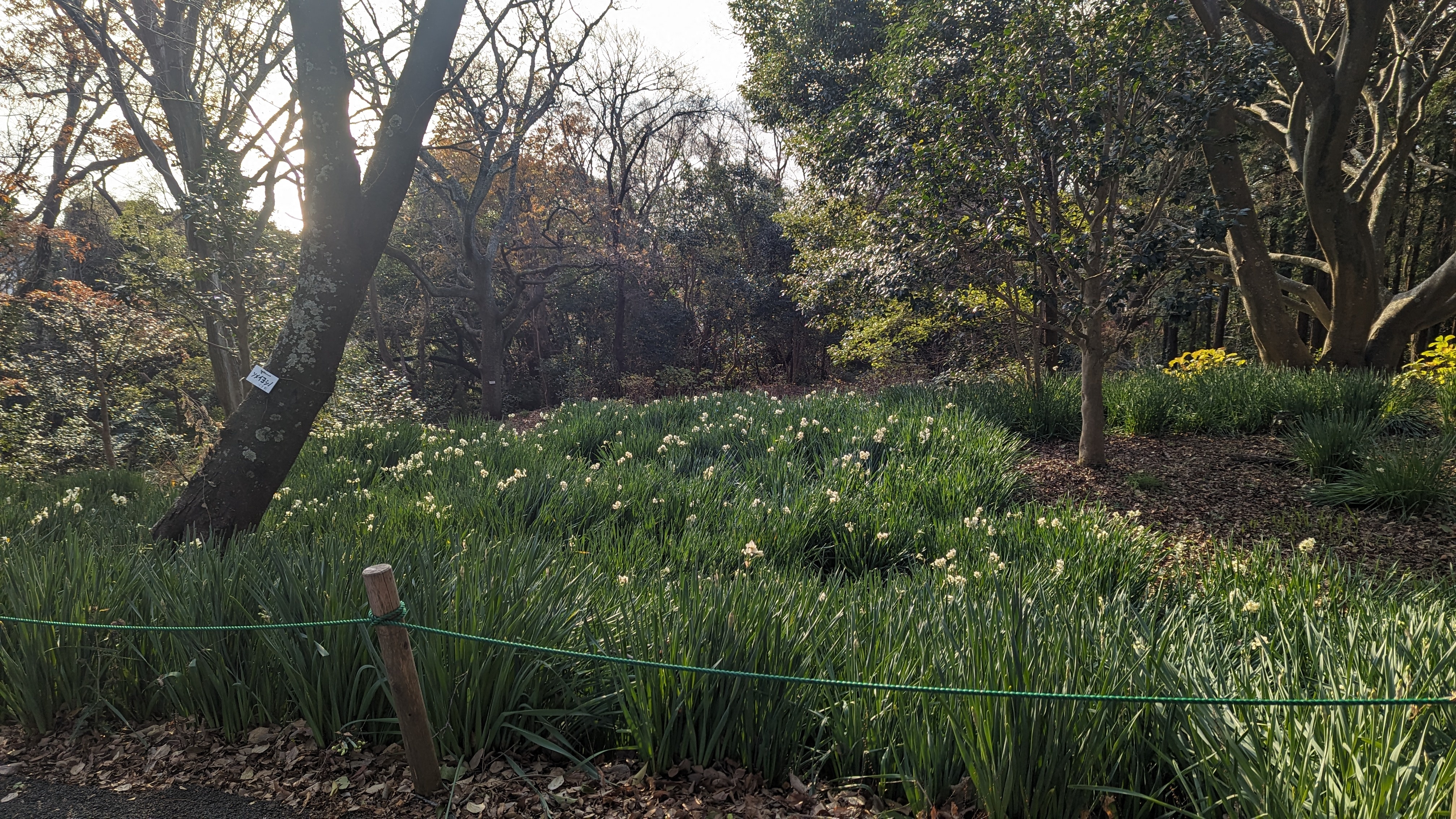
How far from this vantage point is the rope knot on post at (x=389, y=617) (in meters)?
2.10

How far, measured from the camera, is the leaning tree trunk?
160 inches

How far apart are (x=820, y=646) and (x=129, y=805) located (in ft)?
7.94

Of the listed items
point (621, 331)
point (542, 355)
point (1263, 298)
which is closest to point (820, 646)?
point (1263, 298)

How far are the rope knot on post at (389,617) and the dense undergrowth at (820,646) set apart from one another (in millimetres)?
295

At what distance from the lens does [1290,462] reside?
20.6 feet

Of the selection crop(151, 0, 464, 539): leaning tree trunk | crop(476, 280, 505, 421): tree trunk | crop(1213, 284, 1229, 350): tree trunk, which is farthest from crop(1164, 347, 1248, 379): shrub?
crop(476, 280, 505, 421): tree trunk

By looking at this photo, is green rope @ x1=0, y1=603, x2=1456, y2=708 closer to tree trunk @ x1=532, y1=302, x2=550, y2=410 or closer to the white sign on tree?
the white sign on tree

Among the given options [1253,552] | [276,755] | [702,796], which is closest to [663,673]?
[702,796]

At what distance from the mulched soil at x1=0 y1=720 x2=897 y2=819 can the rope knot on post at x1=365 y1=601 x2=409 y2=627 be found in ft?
1.90

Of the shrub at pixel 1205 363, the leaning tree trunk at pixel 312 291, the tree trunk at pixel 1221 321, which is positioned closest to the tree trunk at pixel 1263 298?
the shrub at pixel 1205 363

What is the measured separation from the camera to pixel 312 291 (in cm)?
405

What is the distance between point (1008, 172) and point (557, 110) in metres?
14.7

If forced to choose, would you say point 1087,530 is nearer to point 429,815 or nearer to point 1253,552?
point 1253,552

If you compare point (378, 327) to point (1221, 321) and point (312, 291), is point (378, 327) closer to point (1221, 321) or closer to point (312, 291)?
point (312, 291)
